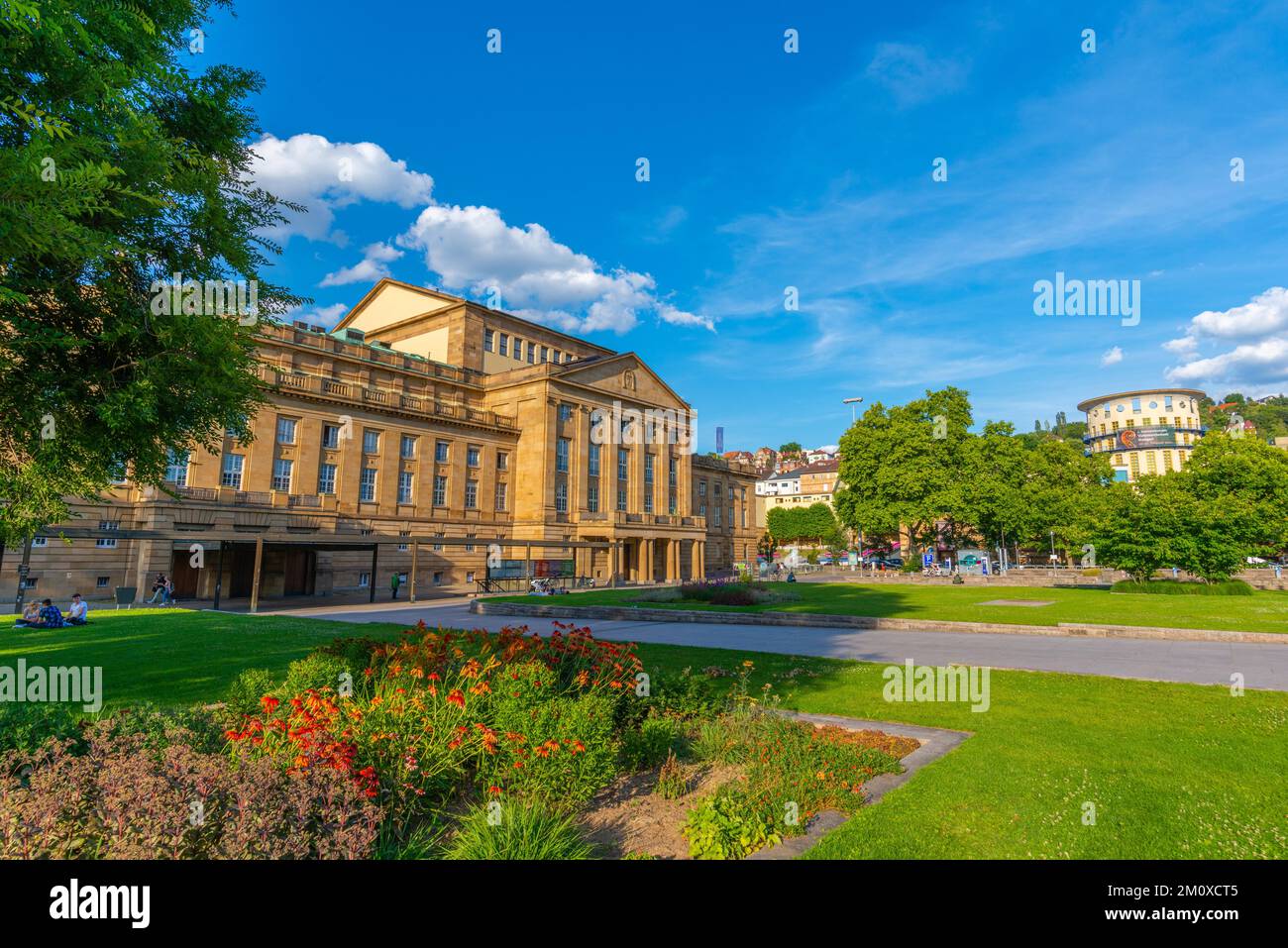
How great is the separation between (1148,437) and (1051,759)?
146062 mm

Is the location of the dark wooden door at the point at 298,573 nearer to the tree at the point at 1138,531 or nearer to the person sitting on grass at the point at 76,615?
the person sitting on grass at the point at 76,615

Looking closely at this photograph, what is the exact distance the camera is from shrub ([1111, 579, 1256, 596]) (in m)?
29.6

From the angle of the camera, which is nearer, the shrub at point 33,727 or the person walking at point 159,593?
the shrub at point 33,727

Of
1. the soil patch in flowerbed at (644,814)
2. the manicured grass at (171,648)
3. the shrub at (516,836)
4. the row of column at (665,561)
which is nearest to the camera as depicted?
the shrub at (516,836)

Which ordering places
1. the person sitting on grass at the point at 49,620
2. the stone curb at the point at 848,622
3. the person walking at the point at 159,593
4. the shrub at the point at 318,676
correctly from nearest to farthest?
the shrub at the point at 318,676 < the stone curb at the point at 848,622 < the person sitting on grass at the point at 49,620 < the person walking at the point at 159,593

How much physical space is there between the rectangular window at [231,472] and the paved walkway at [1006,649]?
2692cm

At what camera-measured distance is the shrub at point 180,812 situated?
3676 mm

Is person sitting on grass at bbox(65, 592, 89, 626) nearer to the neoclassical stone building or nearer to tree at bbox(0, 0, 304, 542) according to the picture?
the neoclassical stone building

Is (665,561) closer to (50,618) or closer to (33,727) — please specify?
(50,618)

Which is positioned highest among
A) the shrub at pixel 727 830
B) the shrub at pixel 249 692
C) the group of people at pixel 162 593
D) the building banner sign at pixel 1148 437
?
the building banner sign at pixel 1148 437

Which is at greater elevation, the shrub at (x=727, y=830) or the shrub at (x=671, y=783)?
the shrub at (x=727, y=830)

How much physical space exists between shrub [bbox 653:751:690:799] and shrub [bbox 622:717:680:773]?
39cm

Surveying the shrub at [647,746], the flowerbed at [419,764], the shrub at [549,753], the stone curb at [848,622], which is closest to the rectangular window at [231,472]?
the stone curb at [848,622]

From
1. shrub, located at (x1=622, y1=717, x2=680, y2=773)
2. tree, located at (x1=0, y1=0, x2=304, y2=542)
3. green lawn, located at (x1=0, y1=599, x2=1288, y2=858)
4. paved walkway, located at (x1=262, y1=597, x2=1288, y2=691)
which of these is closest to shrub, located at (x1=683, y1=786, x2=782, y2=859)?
green lawn, located at (x1=0, y1=599, x2=1288, y2=858)
